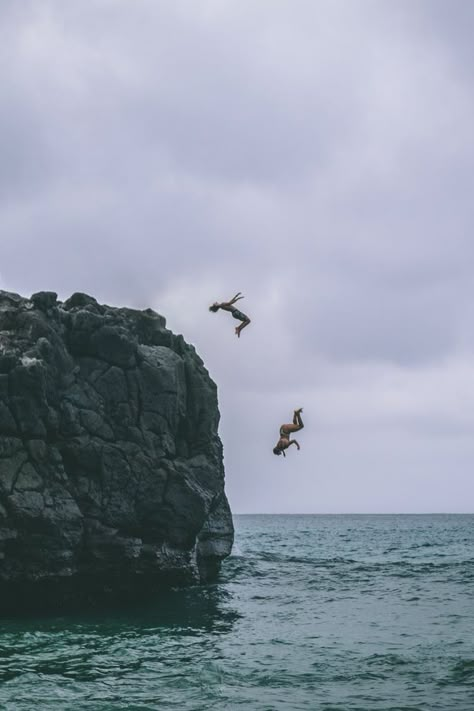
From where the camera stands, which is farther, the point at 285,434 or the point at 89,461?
the point at 89,461

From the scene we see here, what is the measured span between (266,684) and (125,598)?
15.3 meters

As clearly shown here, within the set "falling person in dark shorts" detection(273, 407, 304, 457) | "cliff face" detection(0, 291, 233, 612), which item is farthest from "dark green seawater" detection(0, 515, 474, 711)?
"falling person in dark shorts" detection(273, 407, 304, 457)

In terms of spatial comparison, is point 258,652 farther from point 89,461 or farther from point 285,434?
point 89,461

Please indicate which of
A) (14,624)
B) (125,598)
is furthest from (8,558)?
(125,598)

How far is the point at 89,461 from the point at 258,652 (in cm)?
1212

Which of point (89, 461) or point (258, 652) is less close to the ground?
point (89, 461)

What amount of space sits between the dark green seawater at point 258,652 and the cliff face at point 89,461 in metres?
2.20

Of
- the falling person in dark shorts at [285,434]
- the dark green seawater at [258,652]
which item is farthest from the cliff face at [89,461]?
the falling person in dark shorts at [285,434]

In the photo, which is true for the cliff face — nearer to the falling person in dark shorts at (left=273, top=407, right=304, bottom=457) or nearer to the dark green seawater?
the dark green seawater

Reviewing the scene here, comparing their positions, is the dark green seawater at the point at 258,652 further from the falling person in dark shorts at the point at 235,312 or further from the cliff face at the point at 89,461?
the falling person in dark shorts at the point at 235,312

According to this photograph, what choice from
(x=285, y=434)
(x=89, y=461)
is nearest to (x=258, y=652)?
(x=285, y=434)

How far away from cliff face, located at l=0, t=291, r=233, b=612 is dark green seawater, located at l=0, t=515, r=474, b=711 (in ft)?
7.20

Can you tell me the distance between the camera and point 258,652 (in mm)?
25875

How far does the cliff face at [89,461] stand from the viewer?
3122 cm
